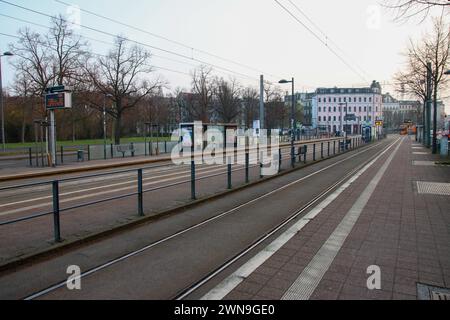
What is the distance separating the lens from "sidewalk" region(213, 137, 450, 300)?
4469 millimetres

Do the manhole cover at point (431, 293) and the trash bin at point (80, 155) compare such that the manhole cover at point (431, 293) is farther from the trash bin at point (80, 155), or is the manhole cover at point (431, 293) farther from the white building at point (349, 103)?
the white building at point (349, 103)

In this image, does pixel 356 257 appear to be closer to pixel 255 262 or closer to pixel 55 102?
pixel 255 262

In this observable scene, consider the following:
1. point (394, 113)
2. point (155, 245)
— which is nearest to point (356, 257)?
point (155, 245)

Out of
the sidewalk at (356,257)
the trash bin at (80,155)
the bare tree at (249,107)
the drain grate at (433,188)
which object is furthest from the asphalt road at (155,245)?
the bare tree at (249,107)

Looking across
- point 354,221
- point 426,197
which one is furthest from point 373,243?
point 426,197

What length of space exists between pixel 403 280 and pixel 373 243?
5.24ft

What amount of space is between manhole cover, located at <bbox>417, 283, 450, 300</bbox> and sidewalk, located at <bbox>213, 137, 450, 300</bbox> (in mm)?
29

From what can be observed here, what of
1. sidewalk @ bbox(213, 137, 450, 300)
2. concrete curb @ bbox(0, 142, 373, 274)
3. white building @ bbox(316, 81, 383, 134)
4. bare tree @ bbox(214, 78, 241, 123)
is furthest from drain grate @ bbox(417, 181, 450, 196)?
white building @ bbox(316, 81, 383, 134)

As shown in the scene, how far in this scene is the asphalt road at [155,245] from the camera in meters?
4.61

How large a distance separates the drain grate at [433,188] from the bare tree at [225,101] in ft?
142

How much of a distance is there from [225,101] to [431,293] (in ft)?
173

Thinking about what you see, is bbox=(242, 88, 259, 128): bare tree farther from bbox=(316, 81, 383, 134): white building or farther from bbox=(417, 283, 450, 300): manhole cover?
bbox=(417, 283, 450, 300): manhole cover

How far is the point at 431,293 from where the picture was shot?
4.41m

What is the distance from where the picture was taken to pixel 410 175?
636 inches
